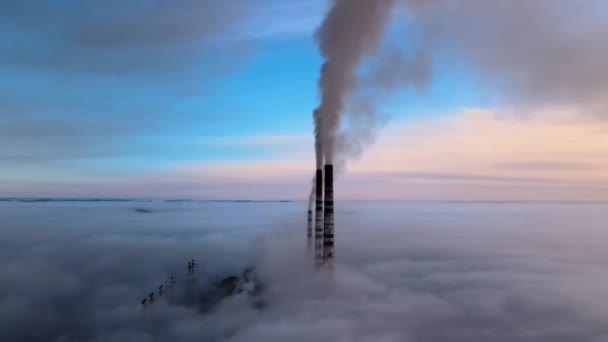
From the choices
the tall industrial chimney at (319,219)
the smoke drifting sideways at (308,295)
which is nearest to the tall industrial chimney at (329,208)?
the tall industrial chimney at (319,219)

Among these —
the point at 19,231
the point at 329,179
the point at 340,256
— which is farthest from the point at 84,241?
the point at 329,179

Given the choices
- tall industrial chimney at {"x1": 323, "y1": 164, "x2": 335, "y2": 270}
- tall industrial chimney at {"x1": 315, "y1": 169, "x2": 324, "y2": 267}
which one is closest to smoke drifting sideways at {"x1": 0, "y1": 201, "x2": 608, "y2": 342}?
tall industrial chimney at {"x1": 315, "y1": 169, "x2": 324, "y2": 267}

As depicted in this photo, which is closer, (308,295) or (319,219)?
(308,295)

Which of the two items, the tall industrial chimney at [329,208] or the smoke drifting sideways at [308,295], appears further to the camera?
the smoke drifting sideways at [308,295]

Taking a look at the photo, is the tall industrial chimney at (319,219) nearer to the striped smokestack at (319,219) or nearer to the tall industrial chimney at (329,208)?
the striped smokestack at (319,219)

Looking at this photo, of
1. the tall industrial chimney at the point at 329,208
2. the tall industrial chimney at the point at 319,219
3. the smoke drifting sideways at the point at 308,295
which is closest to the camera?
the tall industrial chimney at the point at 329,208

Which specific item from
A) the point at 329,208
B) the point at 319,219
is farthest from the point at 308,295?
the point at 329,208

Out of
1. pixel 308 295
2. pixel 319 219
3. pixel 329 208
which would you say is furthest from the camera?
pixel 319 219

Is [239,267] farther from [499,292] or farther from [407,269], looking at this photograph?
[499,292]

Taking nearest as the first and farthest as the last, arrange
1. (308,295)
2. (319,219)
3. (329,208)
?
(329,208) < (308,295) < (319,219)

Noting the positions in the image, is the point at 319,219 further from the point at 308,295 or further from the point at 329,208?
the point at 329,208

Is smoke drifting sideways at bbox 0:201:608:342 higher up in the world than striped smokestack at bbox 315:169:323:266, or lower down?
lower down

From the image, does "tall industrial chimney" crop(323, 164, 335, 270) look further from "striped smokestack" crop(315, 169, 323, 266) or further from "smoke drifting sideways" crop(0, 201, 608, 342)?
"smoke drifting sideways" crop(0, 201, 608, 342)
